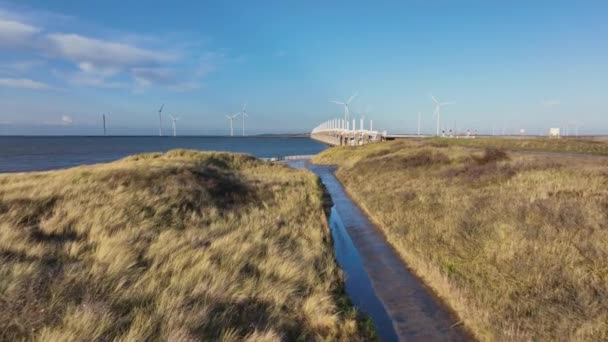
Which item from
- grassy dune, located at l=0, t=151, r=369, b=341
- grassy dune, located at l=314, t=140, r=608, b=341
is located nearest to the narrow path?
grassy dune, located at l=314, t=140, r=608, b=341

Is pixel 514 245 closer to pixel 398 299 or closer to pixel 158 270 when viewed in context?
pixel 398 299

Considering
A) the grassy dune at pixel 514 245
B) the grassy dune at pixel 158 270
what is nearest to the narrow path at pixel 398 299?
the grassy dune at pixel 514 245

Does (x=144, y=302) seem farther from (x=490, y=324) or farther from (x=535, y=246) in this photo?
(x=535, y=246)

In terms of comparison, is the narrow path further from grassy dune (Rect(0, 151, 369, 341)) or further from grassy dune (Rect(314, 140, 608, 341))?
grassy dune (Rect(0, 151, 369, 341))

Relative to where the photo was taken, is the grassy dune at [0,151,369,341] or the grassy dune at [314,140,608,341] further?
the grassy dune at [314,140,608,341]

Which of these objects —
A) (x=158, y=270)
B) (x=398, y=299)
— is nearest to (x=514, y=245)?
(x=398, y=299)

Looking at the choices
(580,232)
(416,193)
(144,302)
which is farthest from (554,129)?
(144,302)

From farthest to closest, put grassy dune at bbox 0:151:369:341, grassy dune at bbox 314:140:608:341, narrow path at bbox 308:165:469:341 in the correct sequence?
1. narrow path at bbox 308:165:469:341
2. grassy dune at bbox 314:140:608:341
3. grassy dune at bbox 0:151:369:341
